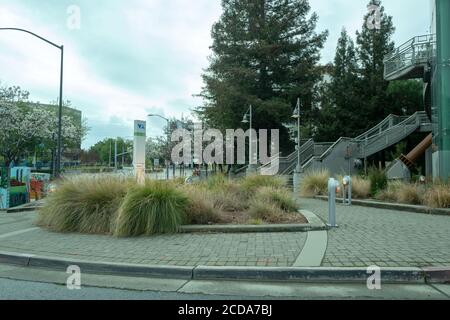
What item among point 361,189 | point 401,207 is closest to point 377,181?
point 361,189

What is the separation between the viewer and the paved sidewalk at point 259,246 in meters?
6.18

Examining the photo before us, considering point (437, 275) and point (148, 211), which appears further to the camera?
point (148, 211)

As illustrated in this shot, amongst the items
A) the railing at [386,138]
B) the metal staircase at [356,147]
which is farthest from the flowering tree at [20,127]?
the railing at [386,138]

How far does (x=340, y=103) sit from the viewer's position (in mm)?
38875

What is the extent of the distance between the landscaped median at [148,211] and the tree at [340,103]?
1071 inches

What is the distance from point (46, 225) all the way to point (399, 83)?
3521 cm

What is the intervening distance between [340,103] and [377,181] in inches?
991

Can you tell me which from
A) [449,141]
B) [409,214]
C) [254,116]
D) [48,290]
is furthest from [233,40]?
[48,290]

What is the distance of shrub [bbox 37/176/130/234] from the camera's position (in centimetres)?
898

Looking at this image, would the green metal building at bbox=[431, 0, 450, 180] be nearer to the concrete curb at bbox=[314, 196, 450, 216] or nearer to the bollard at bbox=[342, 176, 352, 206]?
the bollard at bbox=[342, 176, 352, 206]

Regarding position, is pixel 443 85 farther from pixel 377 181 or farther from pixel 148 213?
pixel 148 213

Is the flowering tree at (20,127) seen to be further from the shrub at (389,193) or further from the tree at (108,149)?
the tree at (108,149)

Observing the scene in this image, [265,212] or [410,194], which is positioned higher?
[410,194]

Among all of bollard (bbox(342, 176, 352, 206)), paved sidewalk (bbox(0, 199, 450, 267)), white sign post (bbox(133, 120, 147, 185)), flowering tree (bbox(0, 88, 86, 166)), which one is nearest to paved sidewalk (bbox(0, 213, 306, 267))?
paved sidewalk (bbox(0, 199, 450, 267))
